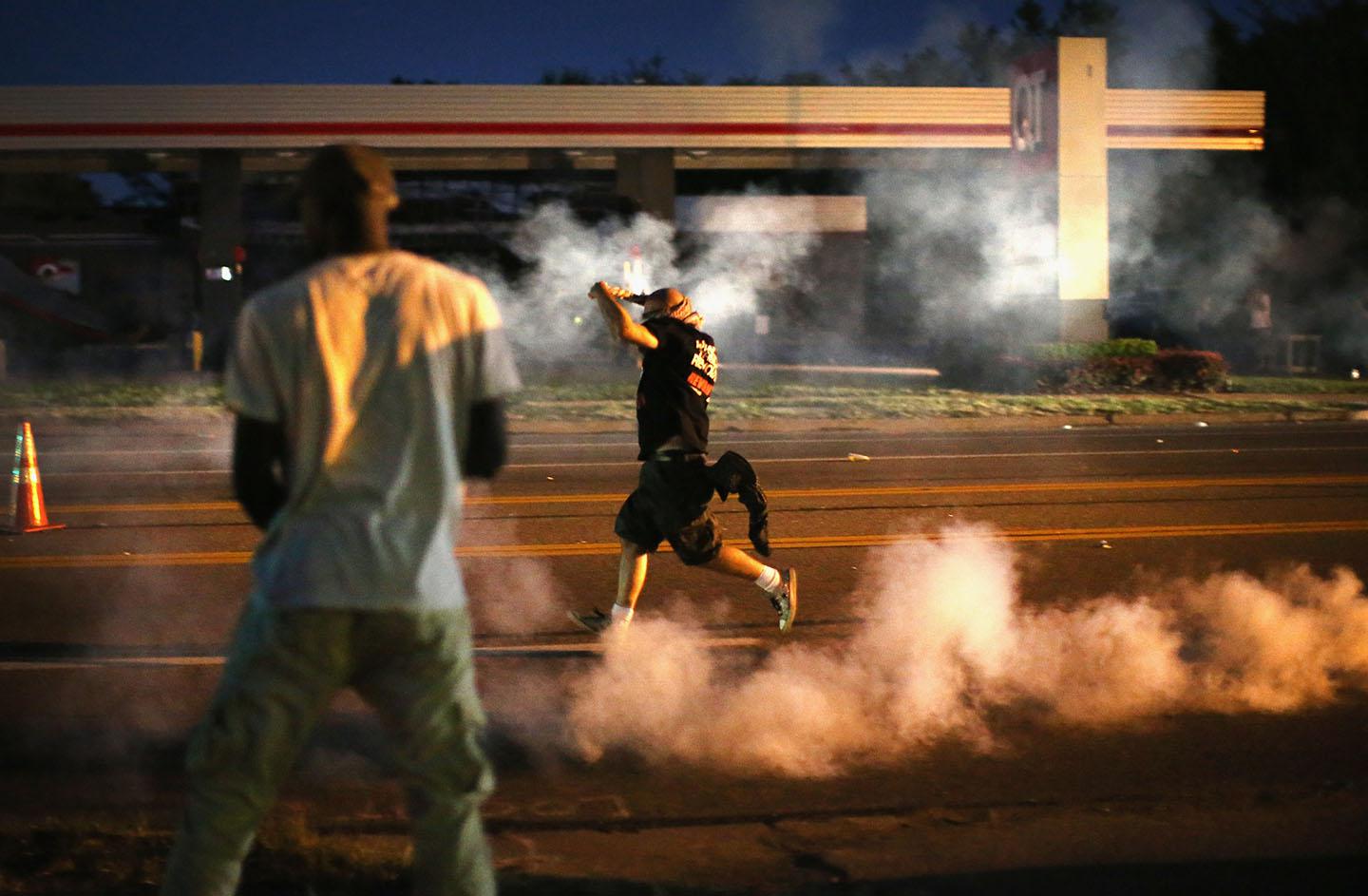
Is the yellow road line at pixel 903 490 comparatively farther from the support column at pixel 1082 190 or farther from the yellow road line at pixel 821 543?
the support column at pixel 1082 190

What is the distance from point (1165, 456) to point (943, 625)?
9102 millimetres

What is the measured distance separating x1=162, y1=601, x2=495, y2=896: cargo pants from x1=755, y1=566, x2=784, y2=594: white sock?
12.2 feet

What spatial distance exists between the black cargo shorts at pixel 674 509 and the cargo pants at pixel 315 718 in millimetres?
3309

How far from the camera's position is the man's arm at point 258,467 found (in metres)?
2.91

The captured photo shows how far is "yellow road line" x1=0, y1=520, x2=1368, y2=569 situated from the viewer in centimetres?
880

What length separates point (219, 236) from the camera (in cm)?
3316

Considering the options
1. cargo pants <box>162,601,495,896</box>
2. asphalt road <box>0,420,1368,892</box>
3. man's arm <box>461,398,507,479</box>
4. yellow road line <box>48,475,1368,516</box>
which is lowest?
asphalt road <box>0,420,1368,892</box>

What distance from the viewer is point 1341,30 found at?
35406 millimetres

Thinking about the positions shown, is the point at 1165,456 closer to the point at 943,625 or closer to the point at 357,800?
the point at 943,625

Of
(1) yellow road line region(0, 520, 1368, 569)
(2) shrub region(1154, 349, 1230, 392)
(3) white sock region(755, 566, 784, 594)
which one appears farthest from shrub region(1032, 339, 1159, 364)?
(3) white sock region(755, 566, 784, 594)

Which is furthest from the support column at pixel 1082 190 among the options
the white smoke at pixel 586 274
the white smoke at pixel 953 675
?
the white smoke at pixel 953 675

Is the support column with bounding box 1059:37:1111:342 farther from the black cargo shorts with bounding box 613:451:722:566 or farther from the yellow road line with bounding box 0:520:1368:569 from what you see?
the black cargo shorts with bounding box 613:451:722:566

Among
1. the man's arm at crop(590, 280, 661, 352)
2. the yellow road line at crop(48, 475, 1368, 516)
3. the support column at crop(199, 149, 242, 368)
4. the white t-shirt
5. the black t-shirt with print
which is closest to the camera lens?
the white t-shirt

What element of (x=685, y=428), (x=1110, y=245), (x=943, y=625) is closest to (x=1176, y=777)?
(x=943, y=625)
